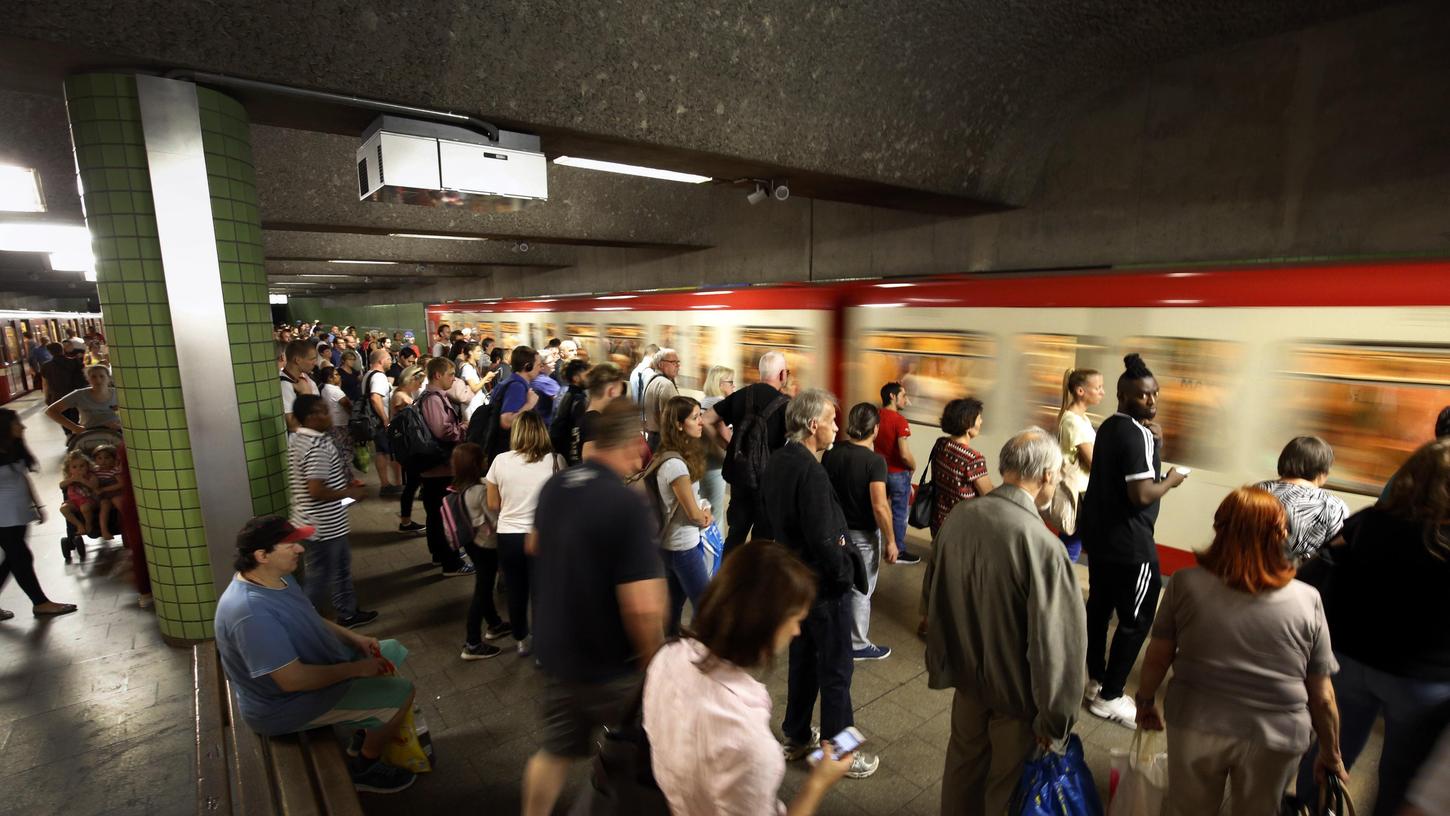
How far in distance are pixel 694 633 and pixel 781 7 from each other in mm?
3679

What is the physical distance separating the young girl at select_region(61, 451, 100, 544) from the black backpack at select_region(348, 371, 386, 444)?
2.11 m

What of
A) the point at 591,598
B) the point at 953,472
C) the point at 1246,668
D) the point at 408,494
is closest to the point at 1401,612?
the point at 1246,668

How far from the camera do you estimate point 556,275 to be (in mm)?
17266

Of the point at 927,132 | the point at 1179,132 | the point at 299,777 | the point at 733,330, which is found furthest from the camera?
the point at 733,330

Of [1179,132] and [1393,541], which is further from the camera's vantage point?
[1179,132]

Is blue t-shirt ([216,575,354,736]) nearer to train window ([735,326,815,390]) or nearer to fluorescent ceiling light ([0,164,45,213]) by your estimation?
train window ([735,326,815,390])

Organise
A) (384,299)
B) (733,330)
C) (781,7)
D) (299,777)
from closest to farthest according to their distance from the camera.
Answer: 1. (299,777)
2. (781,7)
3. (733,330)
4. (384,299)

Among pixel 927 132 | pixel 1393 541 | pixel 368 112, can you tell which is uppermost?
pixel 927 132

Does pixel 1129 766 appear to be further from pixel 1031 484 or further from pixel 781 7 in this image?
pixel 781 7

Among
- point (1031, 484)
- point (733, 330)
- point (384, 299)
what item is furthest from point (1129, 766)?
point (384, 299)

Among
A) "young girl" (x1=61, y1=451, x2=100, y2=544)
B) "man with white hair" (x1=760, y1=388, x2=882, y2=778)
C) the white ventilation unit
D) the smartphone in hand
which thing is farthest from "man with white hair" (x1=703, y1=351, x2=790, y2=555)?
"young girl" (x1=61, y1=451, x2=100, y2=544)

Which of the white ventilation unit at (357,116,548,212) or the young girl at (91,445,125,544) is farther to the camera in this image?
the young girl at (91,445,125,544)

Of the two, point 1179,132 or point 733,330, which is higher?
point 1179,132

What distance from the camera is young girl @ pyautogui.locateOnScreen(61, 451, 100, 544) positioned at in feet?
17.8
